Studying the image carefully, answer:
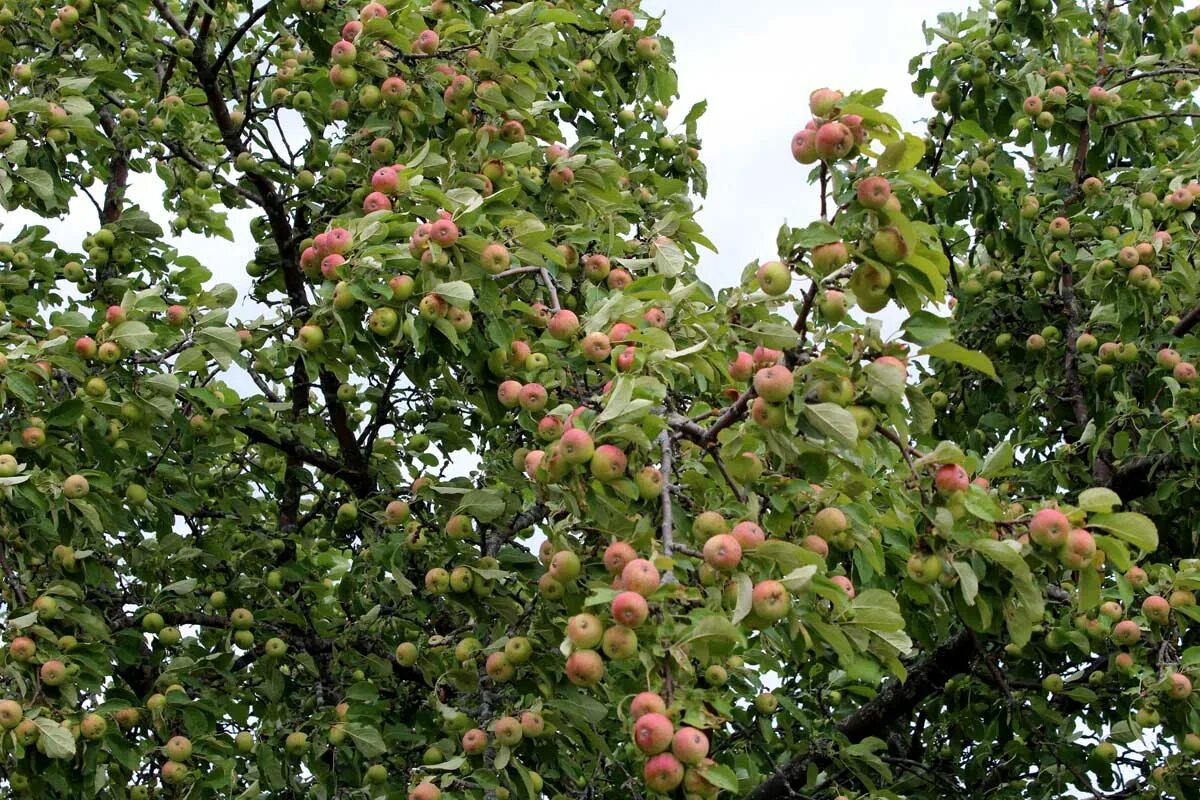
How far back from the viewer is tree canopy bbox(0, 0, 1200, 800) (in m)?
2.79

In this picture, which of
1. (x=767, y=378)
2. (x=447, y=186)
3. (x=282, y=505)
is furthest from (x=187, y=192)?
(x=767, y=378)

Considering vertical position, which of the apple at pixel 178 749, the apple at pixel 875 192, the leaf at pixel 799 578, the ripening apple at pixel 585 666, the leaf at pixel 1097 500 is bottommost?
the ripening apple at pixel 585 666

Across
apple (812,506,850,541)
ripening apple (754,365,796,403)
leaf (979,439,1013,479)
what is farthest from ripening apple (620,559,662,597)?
leaf (979,439,1013,479)

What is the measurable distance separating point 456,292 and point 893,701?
3062mm

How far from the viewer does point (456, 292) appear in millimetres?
3357

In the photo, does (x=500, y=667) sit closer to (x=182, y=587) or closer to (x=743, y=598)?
(x=743, y=598)

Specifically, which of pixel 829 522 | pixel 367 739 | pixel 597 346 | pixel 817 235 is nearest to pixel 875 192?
pixel 817 235

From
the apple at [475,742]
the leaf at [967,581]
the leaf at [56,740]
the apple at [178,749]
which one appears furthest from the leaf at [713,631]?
the apple at [178,749]

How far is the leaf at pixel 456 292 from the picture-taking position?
11.0ft

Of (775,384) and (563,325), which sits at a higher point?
(563,325)

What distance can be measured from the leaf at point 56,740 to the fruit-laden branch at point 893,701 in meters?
2.66

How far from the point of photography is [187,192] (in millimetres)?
6004

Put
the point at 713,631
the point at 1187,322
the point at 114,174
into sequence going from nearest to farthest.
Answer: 1. the point at 713,631
2. the point at 1187,322
3. the point at 114,174

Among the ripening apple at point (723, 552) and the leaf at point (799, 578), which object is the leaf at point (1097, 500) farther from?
the ripening apple at point (723, 552)
